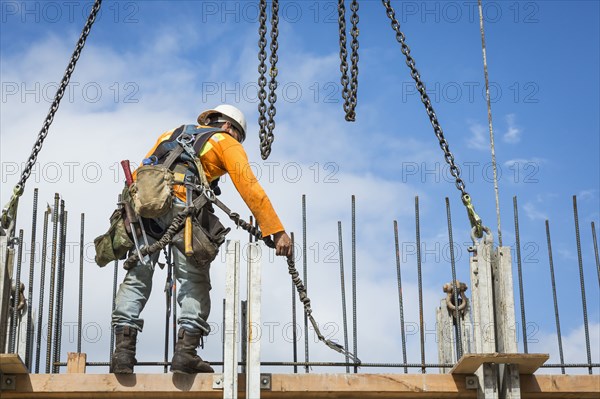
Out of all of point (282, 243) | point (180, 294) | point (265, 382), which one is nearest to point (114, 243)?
point (180, 294)

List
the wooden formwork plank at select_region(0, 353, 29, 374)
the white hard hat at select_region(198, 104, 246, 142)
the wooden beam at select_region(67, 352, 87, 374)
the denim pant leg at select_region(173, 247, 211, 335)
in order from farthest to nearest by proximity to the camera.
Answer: the white hard hat at select_region(198, 104, 246, 142)
the wooden beam at select_region(67, 352, 87, 374)
the denim pant leg at select_region(173, 247, 211, 335)
the wooden formwork plank at select_region(0, 353, 29, 374)

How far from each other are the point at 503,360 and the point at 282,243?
84.6 inches

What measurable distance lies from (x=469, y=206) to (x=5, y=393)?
4241 mm

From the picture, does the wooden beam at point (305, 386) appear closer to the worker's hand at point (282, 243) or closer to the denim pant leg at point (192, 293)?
the denim pant leg at point (192, 293)

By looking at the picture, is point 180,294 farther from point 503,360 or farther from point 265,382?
point 503,360

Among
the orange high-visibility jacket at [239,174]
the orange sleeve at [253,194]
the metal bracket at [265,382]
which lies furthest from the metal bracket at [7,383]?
the orange sleeve at [253,194]

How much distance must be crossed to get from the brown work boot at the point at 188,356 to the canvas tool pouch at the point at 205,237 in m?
0.62

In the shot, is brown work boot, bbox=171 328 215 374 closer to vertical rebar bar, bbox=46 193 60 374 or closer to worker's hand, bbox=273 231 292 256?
worker's hand, bbox=273 231 292 256

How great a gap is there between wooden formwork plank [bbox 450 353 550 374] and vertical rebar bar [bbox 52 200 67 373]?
3.92m

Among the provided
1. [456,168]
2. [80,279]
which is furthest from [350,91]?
[80,279]

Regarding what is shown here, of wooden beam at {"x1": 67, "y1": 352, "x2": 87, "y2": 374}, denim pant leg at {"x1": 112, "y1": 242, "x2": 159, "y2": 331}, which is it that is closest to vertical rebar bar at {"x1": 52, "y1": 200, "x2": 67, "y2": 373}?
wooden beam at {"x1": 67, "y1": 352, "x2": 87, "y2": 374}

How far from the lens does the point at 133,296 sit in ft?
28.1

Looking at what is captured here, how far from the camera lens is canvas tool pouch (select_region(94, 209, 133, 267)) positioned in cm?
884

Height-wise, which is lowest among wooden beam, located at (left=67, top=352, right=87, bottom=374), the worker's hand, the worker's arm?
wooden beam, located at (left=67, top=352, right=87, bottom=374)
